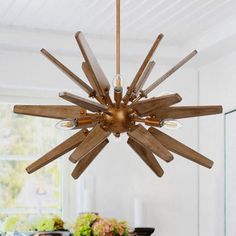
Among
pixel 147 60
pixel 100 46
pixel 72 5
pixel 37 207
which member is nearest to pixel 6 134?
pixel 37 207

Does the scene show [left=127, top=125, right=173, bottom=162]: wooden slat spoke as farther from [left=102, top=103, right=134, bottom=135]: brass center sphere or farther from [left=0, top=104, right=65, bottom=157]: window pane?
[left=0, top=104, right=65, bottom=157]: window pane

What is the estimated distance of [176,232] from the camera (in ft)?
13.9

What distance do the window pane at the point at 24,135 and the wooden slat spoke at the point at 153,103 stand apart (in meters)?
2.13

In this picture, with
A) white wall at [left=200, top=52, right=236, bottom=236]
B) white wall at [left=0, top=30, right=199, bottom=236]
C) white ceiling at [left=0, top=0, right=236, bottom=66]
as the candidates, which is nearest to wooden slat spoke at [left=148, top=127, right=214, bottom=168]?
white ceiling at [left=0, top=0, right=236, bottom=66]

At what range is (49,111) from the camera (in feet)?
7.39

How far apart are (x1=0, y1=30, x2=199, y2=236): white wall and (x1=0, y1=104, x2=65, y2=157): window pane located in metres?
0.16

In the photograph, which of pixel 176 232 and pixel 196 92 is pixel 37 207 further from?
pixel 196 92

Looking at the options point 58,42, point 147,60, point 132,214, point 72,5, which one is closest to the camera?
point 147,60

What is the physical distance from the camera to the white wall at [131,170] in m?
4.06

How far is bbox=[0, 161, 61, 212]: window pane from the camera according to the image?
13.5 feet

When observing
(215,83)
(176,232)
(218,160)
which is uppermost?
(215,83)

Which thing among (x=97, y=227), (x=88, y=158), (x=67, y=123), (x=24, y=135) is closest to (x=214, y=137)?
(x=97, y=227)

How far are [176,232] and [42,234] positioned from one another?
1.17 meters

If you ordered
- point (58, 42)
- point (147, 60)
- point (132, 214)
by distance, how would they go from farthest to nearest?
point (132, 214), point (58, 42), point (147, 60)
